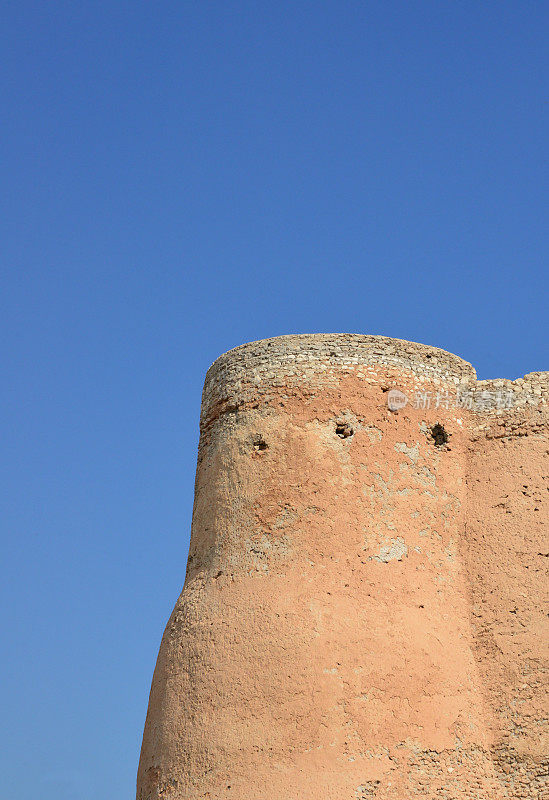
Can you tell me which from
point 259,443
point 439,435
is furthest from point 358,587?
point 439,435

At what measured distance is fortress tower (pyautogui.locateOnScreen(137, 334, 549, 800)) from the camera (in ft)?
38.1

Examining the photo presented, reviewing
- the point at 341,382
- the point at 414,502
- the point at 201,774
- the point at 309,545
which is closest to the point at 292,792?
the point at 201,774

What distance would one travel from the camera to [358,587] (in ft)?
40.7

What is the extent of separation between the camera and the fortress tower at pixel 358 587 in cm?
1162

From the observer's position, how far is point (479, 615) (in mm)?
12727

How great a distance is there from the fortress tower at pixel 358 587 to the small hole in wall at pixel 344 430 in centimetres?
4

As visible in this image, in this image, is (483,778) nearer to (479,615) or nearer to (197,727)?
(479,615)

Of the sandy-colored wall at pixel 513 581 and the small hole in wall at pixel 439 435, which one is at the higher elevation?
the small hole in wall at pixel 439 435

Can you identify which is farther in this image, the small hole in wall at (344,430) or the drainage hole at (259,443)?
the drainage hole at (259,443)

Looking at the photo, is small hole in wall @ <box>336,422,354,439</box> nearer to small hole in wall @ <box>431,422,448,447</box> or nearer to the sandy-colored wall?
small hole in wall @ <box>431,422,448,447</box>

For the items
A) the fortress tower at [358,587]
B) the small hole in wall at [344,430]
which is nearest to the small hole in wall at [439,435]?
the fortress tower at [358,587]

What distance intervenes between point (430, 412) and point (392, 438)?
699mm

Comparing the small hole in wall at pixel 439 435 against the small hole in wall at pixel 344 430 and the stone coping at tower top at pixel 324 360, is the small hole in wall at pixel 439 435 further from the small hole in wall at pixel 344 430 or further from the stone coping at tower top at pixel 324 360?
the small hole in wall at pixel 344 430

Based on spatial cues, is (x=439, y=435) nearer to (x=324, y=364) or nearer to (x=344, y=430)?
(x=344, y=430)
